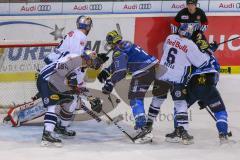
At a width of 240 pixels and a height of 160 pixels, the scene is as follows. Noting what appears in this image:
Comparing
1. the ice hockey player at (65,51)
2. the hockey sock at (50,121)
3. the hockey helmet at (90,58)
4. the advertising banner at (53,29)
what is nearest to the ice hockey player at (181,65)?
the hockey helmet at (90,58)

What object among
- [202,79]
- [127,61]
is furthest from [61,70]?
[202,79]

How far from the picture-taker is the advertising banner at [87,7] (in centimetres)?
848

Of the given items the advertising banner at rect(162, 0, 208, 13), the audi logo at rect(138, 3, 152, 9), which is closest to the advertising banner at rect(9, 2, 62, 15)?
the audi logo at rect(138, 3, 152, 9)

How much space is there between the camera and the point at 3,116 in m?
6.78

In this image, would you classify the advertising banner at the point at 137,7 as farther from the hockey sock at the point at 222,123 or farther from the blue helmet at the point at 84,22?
the hockey sock at the point at 222,123

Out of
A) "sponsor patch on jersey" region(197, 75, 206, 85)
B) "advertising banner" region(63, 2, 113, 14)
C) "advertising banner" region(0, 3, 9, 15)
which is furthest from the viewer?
"advertising banner" region(63, 2, 113, 14)

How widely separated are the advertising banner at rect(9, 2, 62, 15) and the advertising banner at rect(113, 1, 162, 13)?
2.63ft

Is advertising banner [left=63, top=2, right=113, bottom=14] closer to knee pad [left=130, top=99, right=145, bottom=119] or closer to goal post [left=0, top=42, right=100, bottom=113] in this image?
goal post [left=0, top=42, right=100, bottom=113]

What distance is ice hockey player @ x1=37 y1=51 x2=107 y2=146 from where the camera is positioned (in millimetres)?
5590

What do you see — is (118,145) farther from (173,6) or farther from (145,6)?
(173,6)

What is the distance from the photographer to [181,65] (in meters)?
5.89

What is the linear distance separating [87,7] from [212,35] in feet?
6.06

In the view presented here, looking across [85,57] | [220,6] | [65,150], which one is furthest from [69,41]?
Result: [220,6]

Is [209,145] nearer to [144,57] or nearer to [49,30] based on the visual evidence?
[144,57]
